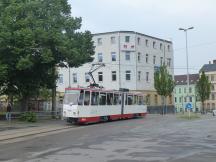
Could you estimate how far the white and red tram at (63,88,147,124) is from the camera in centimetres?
3662

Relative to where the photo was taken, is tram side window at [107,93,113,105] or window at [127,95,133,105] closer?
tram side window at [107,93,113,105]

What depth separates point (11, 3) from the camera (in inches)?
1594

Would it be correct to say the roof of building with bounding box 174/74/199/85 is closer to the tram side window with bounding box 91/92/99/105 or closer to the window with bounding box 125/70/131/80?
the window with bounding box 125/70/131/80

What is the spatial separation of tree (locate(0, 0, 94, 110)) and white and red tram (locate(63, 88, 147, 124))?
12.4 ft

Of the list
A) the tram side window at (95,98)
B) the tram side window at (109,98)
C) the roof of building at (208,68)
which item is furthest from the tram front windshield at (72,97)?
the roof of building at (208,68)

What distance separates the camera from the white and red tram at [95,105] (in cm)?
3662

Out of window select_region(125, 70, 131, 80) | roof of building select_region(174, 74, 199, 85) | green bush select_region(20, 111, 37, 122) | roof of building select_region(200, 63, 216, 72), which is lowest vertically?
green bush select_region(20, 111, 37, 122)

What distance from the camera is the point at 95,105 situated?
3859 centimetres

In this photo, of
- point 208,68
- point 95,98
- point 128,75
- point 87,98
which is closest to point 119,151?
point 87,98

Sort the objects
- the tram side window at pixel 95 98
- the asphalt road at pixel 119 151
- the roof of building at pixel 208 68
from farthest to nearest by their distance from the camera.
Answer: the roof of building at pixel 208 68
the tram side window at pixel 95 98
the asphalt road at pixel 119 151

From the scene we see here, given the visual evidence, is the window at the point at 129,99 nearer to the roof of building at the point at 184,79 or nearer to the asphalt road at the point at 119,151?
the asphalt road at the point at 119,151

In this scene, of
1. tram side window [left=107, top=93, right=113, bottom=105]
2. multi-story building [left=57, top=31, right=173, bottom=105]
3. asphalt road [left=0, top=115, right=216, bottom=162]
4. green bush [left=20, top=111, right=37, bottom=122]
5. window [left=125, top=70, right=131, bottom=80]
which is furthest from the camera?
window [left=125, top=70, right=131, bottom=80]

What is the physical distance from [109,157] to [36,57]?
2461 cm

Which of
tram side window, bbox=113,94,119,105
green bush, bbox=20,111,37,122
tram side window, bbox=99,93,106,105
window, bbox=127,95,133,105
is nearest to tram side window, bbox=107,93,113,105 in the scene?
tram side window, bbox=113,94,119,105
